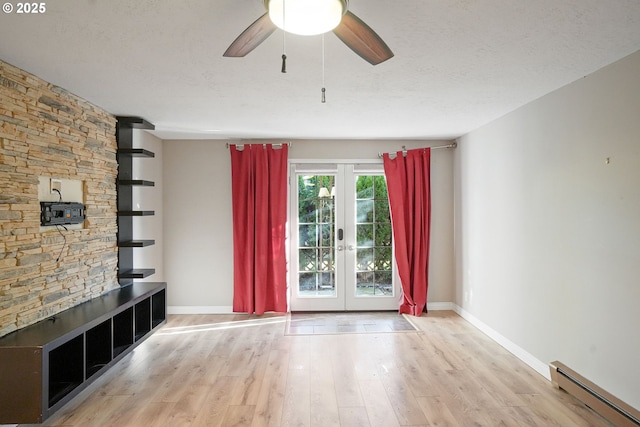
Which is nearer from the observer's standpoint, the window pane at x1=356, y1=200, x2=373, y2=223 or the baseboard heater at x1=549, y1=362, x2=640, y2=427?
the baseboard heater at x1=549, y1=362, x2=640, y2=427

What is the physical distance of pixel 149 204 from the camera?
183 inches

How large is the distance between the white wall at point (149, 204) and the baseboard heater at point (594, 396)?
4246 millimetres

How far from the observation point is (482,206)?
431 cm

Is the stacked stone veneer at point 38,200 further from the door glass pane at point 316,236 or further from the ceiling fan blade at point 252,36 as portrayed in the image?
the door glass pane at point 316,236

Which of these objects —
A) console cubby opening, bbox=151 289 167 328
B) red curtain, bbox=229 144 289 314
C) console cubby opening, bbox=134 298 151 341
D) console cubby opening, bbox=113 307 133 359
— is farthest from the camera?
red curtain, bbox=229 144 289 314

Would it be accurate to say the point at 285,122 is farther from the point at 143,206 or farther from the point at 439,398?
the point at 439,398

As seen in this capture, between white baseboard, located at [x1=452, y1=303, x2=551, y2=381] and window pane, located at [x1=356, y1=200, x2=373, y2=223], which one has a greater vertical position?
window pane, located at [x1=356, y1=200, x2=373, y2=223]

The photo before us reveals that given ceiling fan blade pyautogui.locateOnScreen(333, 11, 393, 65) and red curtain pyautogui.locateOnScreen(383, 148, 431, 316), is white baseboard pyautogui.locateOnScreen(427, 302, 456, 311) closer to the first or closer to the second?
red curtain pyautogui.locateOnScreen(383, 148, 431, 316)

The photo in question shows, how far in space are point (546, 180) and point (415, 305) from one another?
2465 mm

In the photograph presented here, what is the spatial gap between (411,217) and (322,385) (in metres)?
2.72

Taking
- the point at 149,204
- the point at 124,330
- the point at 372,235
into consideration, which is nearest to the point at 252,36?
the point at 124,330

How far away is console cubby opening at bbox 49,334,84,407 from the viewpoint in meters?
2.60

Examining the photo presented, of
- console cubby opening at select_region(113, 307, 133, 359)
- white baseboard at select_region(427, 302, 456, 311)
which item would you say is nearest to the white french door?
white baseboard at select_region(427, 302, 456, 311)

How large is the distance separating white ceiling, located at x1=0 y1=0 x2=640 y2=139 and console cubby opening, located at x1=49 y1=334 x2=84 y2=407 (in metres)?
1.92
